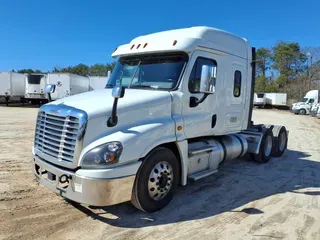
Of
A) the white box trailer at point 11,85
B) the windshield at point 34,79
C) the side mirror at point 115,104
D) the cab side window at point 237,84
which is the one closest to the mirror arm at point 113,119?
the side mirror at point 115,104

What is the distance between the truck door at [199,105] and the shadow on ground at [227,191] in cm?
116

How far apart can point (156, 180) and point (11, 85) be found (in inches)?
1065

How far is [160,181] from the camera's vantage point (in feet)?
15.1

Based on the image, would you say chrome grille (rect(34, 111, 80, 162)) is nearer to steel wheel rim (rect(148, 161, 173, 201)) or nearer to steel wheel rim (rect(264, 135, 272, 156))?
steel wheel rim (rect(148, 161, 173, 201))

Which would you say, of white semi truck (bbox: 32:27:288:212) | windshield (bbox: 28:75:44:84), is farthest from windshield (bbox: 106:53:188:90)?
windshield (bbox: 28:75:44:84)

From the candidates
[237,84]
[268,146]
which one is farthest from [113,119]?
[268,146]

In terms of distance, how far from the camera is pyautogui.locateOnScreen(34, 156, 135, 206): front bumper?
380 cm

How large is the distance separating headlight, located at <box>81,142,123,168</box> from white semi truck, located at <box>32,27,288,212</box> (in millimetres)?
13

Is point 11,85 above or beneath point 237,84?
above

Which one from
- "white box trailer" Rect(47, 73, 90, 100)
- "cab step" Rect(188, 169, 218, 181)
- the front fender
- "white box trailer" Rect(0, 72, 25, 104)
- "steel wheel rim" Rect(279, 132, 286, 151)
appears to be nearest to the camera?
the front fender

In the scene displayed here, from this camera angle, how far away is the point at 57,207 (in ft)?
15.2

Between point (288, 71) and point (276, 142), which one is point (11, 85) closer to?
point (276, 142)

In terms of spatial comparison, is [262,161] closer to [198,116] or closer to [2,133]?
[198,116]

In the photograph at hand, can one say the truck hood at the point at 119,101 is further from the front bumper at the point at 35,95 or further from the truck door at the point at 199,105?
the front bumper at the point at 35,95
